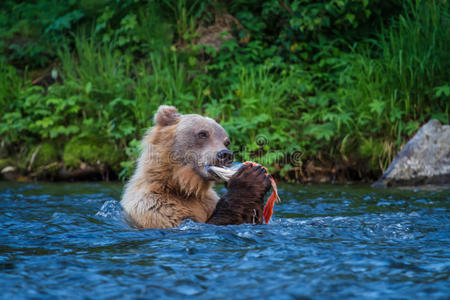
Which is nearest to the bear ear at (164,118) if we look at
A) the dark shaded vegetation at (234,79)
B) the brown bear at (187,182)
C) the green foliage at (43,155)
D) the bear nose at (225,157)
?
the brown bear at (187,182)

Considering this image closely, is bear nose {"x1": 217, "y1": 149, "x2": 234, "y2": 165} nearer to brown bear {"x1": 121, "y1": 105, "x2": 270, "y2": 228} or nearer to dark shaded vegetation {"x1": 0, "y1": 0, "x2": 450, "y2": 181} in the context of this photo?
brown bear {"x1": 121, "y1": 105, "x2": 270, "y2": 228}

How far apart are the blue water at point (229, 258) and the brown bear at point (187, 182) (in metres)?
0.17

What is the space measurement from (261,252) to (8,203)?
3726 mm

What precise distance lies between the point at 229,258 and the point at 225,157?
1.27 m

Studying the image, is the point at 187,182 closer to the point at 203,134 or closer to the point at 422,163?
the point at 203,134

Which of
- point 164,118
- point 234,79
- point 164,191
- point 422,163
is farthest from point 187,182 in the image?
point 234,79

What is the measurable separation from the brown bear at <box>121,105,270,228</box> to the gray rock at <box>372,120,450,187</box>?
3.52 m

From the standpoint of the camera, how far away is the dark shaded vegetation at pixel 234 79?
24.9 ft

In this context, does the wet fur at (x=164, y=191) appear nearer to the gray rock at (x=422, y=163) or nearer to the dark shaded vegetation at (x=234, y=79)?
the dark shaded vegetation at (x=234, y=79)

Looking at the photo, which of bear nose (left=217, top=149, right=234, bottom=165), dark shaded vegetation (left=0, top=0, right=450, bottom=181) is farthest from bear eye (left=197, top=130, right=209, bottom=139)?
dark shaded vegetation (left=0, top=0, right=450, bottom=181)

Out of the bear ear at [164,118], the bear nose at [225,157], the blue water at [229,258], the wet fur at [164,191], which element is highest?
the bear ear at [164,118]

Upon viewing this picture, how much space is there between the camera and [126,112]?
328 inches

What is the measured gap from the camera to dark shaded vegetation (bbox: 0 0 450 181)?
24.9 ft

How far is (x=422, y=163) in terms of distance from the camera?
679 centimetres
